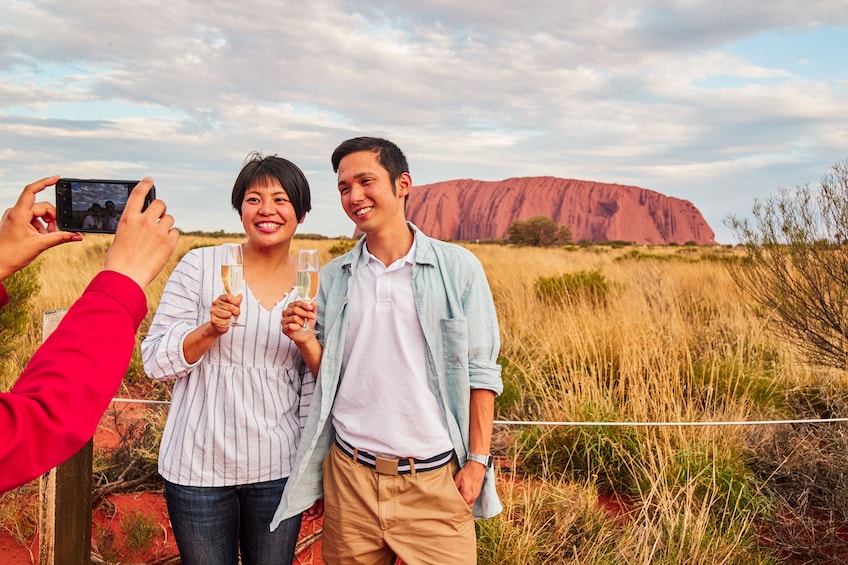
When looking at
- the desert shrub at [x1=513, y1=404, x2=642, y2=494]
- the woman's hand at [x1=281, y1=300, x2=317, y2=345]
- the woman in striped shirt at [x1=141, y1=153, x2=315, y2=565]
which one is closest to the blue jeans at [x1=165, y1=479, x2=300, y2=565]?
the woman in striped shirt at [x1=141, y1=153, x2=315, y2=565]

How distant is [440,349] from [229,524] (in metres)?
0.89

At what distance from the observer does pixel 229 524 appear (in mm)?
2293

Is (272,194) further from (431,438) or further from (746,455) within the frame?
(746,455)

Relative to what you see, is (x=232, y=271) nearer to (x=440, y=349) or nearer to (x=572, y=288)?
(x=440, y=349)

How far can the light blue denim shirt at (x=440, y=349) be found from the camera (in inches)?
89.3

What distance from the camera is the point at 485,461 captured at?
2316 millimetres

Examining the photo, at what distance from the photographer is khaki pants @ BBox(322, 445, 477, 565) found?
2246mm

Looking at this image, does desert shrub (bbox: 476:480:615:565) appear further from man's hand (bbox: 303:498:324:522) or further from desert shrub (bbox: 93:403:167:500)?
desert shrub (bbox: 93:403:167:500)

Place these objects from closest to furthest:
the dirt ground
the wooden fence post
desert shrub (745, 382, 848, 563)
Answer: the wooden fence post
the dirt ground
desert shrub (745, 382, 848, 563)

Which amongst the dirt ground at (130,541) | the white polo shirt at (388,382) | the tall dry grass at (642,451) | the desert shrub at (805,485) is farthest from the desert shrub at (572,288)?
the white polo shirt at (388,382)

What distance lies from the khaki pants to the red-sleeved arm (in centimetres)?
139

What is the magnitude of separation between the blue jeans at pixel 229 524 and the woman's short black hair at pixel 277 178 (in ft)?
3.07

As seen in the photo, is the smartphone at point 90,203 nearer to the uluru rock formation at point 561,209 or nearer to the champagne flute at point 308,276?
the champagne flute at point 308,276

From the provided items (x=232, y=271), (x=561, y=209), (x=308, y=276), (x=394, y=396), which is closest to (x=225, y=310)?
(x=232, y=271)
